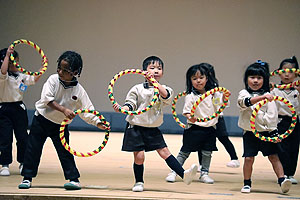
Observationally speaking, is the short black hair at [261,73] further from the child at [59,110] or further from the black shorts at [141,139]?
the child at [59,110]

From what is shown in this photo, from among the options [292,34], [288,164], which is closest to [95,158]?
[288,164]

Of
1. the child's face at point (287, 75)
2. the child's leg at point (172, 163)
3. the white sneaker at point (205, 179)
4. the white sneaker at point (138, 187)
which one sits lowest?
the white sneaker at point (205, 179)

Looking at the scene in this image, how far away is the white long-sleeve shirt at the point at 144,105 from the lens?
4.32m

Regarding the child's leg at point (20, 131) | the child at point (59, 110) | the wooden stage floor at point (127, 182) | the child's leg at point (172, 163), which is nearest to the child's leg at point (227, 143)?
the wooden stage floor at point (127, 182)

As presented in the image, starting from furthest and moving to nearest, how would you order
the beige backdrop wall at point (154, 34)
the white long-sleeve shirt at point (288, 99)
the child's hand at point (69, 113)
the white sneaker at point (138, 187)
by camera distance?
1. the beige backdrop wall at point (154, 34)
2. the white long-sleeve shirt at point (288, 99)
3. the white sneaker at point (138, 187)
4. the child's hand at point (69, 113)

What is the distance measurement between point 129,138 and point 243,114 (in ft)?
3.13

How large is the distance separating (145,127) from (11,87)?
1.48 metres

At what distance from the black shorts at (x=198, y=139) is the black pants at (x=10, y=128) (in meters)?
1.54

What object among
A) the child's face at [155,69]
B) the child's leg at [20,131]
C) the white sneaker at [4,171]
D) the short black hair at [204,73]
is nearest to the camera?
the child's face at [155,69]

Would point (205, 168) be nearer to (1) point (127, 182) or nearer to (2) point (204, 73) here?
(1) point (127, 182)

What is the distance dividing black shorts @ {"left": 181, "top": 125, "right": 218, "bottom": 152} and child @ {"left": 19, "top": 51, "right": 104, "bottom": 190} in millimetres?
1049

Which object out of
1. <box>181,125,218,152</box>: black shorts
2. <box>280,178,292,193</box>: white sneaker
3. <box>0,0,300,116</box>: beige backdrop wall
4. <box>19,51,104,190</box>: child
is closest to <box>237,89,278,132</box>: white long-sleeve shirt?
<box>280,178,292,193</box>: white sneaker

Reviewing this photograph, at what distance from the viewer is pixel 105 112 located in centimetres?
1041

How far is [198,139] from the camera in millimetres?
4895
